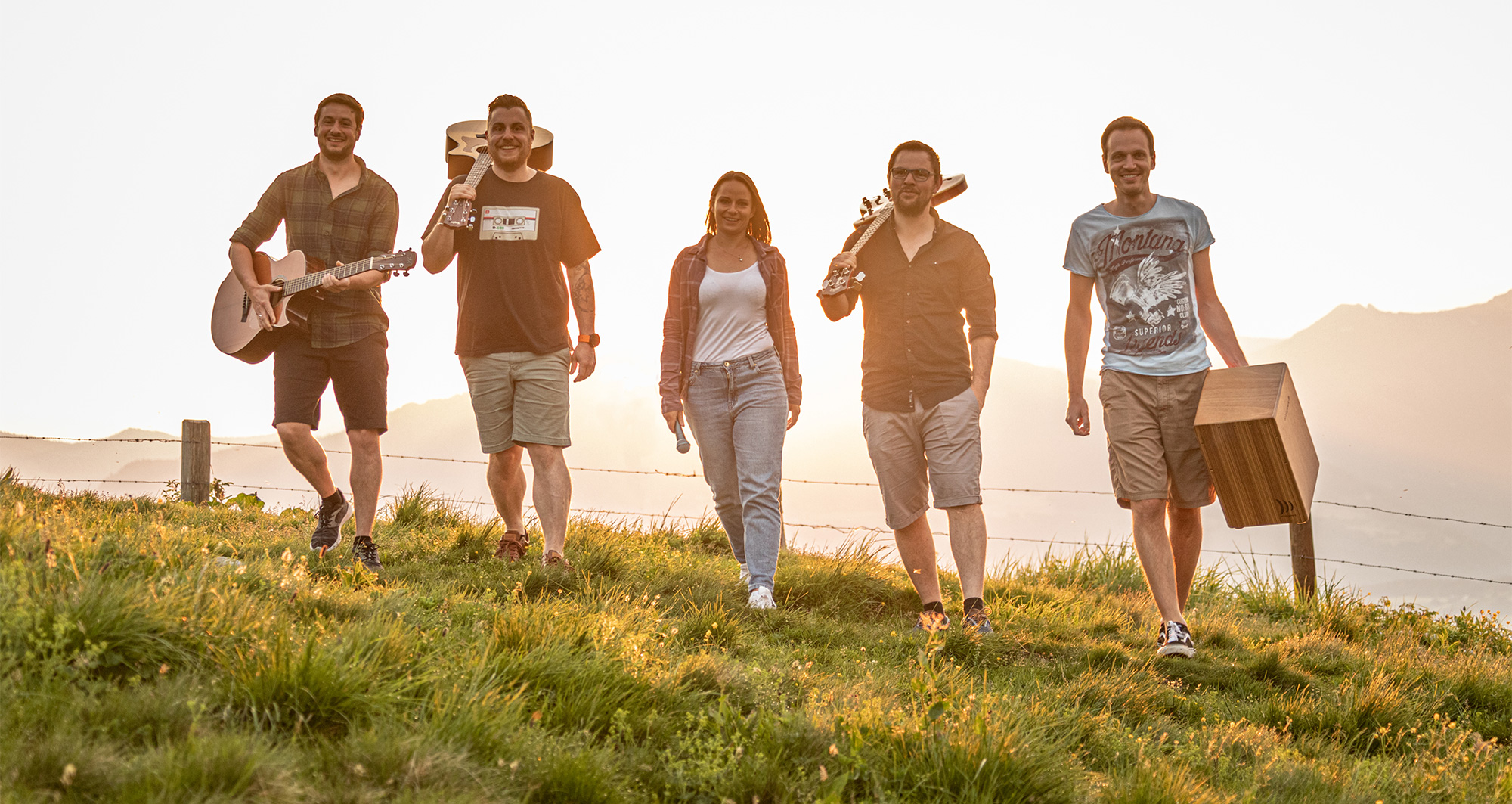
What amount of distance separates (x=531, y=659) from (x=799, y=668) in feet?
3.87

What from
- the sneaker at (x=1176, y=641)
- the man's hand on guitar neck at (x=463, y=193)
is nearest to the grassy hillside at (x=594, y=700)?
the sneaker at (x=1176, y=641)

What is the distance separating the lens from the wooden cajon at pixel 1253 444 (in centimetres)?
468

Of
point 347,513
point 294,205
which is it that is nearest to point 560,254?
point 294,205

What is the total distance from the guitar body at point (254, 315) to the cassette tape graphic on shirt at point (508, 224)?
83 cm

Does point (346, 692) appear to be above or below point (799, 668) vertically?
above

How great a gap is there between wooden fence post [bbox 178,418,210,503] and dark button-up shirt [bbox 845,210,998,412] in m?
6.40

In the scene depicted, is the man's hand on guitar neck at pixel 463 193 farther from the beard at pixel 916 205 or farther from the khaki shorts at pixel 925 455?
the khaki shorts at pixel 925 455

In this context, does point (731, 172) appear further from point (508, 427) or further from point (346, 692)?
point (346, 692)

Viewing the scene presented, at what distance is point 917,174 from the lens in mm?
5078

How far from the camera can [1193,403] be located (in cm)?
497

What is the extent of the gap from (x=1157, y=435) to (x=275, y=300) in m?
4.32

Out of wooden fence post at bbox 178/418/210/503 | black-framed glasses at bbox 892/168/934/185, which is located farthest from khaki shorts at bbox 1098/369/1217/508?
wooden fence post at bbox 178/418/210/503

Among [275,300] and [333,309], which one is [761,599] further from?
[275,300]

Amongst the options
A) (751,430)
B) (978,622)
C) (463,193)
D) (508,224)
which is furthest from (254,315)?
(978,622)
